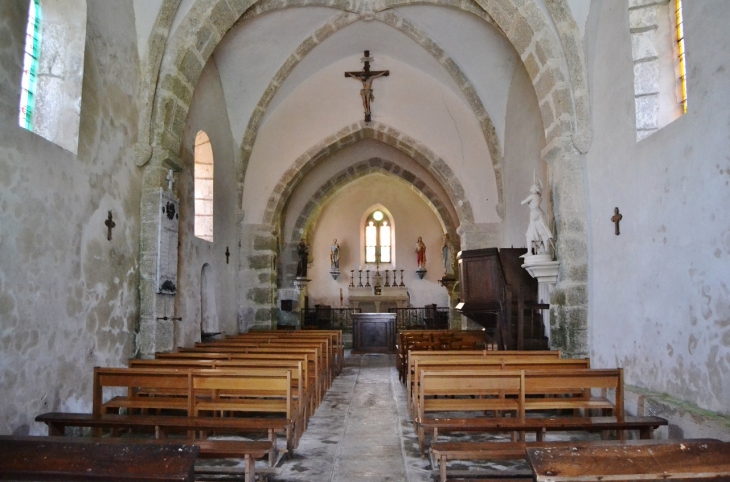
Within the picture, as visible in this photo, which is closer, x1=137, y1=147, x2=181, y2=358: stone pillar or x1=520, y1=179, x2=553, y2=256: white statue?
x1=137, y1=147, x2=181, y2=358: stone pillar

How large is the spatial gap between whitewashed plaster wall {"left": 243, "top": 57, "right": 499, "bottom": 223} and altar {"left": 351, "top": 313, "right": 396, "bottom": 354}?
336cm

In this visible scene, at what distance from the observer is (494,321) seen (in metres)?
8.08

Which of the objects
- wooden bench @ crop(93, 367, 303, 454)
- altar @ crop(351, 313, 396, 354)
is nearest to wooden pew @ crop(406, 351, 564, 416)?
wooden bench @ crop(93, 367, 303, 454)

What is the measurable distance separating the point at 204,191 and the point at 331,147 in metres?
4.01

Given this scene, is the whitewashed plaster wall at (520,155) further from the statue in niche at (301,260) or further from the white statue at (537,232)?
the statue in niche at (301,260)

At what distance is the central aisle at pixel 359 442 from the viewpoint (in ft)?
14.2

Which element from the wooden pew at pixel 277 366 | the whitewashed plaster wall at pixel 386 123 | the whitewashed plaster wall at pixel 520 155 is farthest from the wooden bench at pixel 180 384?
the whitewashed plaster wall at pixel 386 123

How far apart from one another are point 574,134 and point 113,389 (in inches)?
230

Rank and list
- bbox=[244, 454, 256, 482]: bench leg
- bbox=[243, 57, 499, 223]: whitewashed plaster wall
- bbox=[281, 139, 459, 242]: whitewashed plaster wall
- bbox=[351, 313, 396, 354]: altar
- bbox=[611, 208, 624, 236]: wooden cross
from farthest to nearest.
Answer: bbox=[281, 139, 459, 242]: whitewashed plaster wall, bbox=[351, 313, 396, 354]: altar, bbox=[243, 57, 499, 223]: whitewashed plaster wall, bbox=[611, 208, 624, 236]: wooden cross, bbox=[244, 454, 256, 482]: bench leg

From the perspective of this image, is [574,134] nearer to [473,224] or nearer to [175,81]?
[175,81]

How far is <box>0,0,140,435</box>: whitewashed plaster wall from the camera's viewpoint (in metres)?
4.42

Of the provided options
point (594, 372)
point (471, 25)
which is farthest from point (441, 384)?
point (471, 25)

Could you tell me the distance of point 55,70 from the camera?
5488 millimetres

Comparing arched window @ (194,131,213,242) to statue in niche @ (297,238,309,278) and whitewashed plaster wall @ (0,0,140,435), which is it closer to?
whitewashed plaster wall @ (0,0,140,435)
